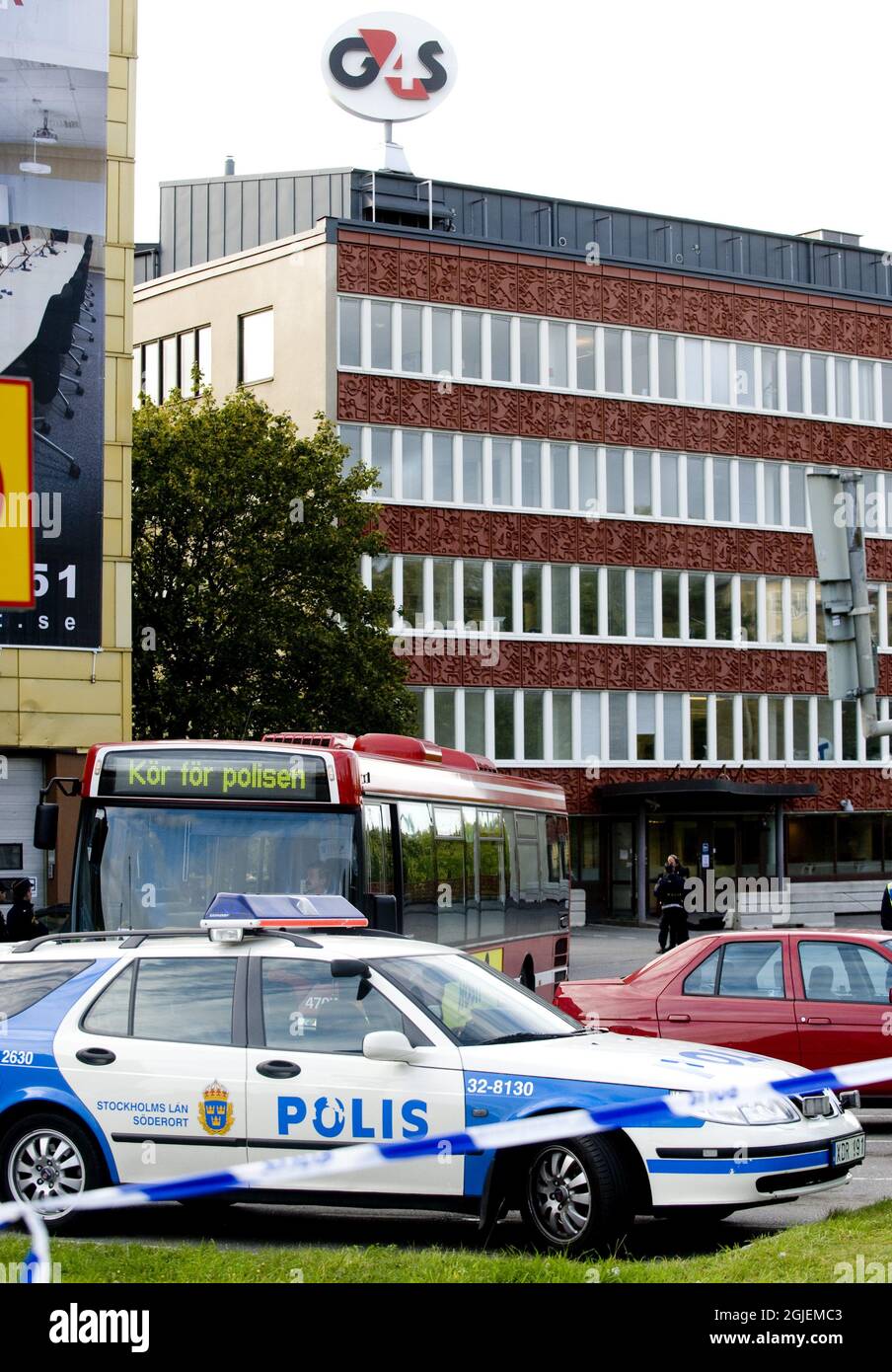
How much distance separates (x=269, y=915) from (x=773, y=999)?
461cm

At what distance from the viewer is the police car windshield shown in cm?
965

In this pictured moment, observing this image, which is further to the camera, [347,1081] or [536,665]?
[536,665]

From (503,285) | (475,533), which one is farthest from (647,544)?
(503,285)

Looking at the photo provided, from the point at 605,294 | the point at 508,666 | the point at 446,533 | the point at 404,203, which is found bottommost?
the point at 508,666

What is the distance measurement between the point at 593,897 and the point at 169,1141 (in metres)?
44.5

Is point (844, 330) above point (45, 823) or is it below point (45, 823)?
above

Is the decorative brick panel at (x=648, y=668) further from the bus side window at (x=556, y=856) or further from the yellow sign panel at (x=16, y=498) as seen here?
the bus side window at (x=556, y=856)

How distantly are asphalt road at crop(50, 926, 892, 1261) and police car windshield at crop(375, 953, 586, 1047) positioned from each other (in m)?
0.96

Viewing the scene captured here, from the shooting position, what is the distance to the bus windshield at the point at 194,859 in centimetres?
1409

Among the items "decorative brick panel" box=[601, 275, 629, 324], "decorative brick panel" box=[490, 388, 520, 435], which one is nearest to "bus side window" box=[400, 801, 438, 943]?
"decorative brick panel" box=[490, 388, 520, 435]

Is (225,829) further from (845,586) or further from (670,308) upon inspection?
(670,308)

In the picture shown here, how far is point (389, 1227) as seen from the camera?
996 cm

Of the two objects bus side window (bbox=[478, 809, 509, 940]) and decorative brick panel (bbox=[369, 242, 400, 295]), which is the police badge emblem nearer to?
bus side window (bbox=[478, 809, 509, 940])
